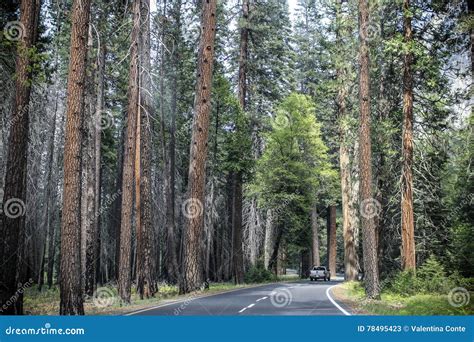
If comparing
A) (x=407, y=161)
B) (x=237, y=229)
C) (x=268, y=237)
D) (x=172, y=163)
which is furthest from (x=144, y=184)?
(x=268, y=237)

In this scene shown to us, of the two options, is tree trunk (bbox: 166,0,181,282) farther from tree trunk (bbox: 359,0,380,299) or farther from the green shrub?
tree trunk (bbox: 359,0,380,299)

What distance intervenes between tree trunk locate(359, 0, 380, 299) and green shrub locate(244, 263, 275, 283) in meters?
17.8

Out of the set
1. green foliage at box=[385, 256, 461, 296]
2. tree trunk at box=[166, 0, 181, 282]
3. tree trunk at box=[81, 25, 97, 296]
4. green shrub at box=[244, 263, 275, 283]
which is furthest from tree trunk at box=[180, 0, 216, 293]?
green shrub at box=[244, 263, 275, 283]

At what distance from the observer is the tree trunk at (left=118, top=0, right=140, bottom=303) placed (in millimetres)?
19484

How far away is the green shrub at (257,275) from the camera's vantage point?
36125mm

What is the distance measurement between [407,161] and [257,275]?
19.1 m

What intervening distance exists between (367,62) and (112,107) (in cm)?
2304

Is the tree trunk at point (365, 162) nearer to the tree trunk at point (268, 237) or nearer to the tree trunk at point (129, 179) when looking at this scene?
the tree trunk at point (129, 179)

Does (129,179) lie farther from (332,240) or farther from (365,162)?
(332,240)

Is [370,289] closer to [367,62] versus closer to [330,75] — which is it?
[367,62]

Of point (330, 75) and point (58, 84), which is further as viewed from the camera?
point (330, 75)

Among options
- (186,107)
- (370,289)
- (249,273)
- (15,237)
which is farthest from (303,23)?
(15,237)

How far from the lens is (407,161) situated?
66.9 feet

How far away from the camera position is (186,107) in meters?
35.8
